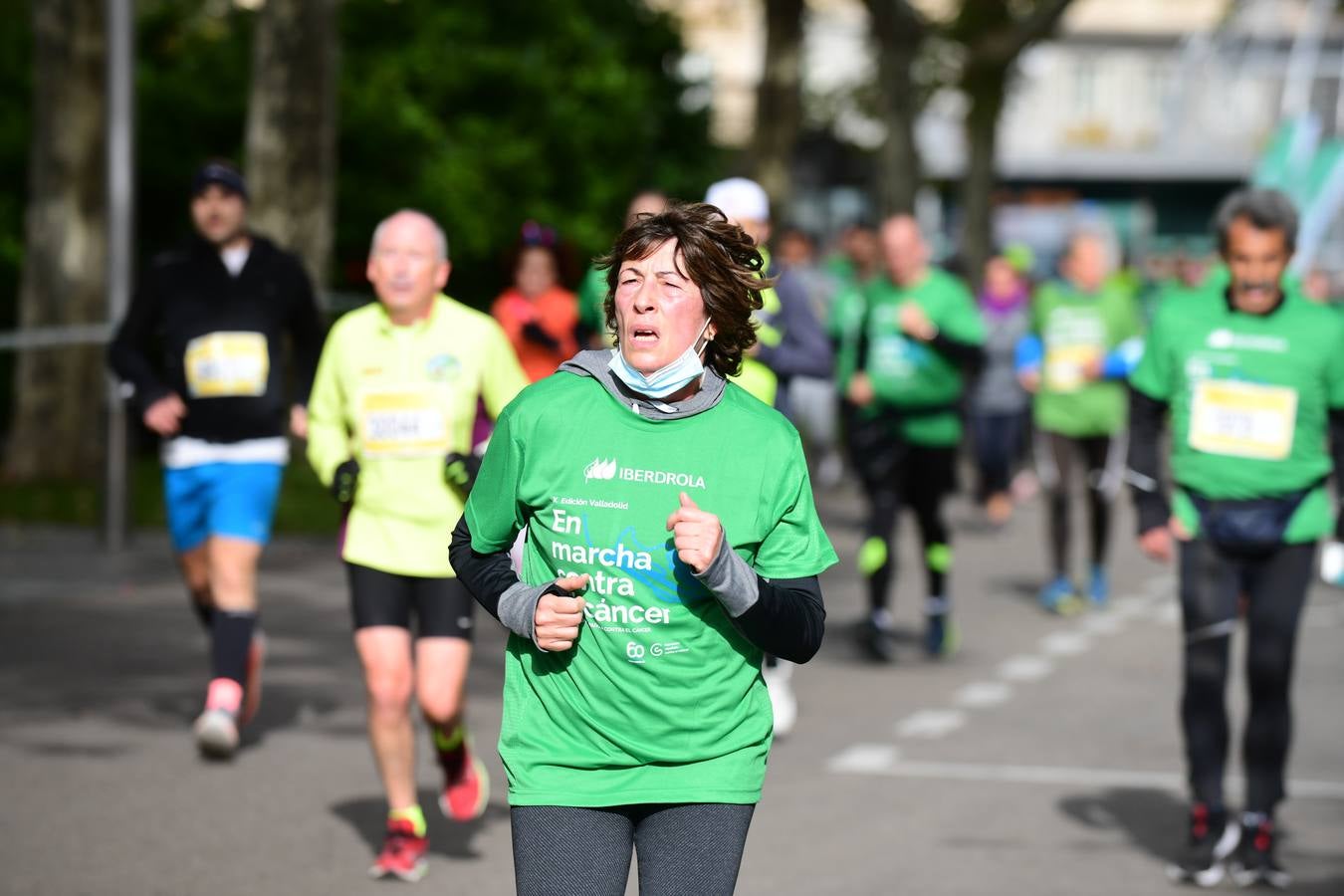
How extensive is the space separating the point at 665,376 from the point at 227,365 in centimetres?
457

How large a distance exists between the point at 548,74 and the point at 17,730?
18272mm

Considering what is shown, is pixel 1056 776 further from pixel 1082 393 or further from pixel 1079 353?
pixel 1079 353

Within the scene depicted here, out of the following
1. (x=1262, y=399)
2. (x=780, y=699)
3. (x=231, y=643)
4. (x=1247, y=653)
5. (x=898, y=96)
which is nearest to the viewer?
(x=1262, y=399)

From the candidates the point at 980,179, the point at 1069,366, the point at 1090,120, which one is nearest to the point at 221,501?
the point at 1069,366

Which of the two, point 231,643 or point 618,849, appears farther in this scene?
point 231,643

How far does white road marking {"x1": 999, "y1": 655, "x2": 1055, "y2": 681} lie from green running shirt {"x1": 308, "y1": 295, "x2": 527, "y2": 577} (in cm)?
472

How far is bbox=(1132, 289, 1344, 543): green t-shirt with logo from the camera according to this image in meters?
6.91

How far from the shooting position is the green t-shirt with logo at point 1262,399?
6.91 metres

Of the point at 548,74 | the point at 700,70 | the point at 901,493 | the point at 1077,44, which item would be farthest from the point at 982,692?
the point at 1077,44

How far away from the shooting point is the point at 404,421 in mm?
6844

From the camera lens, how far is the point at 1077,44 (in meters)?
90.8

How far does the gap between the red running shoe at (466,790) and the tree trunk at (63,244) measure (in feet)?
34.3

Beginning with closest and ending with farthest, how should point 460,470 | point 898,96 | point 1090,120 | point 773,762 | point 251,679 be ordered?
point 460,470 → point 251,679 → point 773,762 → point 898,96 → point 1090,120

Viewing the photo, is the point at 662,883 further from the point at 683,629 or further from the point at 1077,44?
the point at 1077,44
